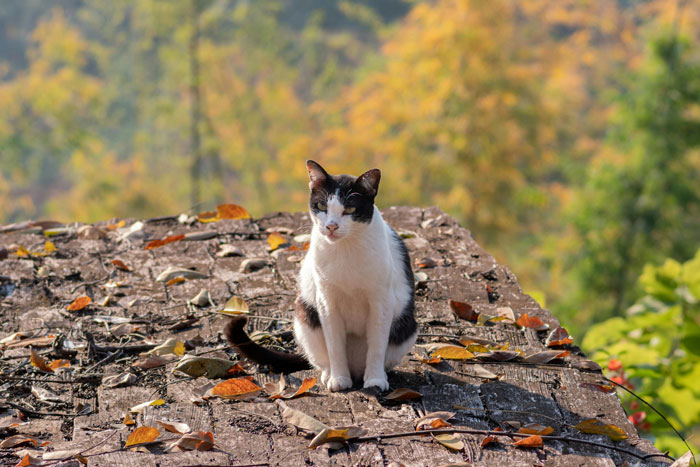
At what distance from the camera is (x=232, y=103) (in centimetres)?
1880

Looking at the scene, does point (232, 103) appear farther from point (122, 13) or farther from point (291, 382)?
point (291, 382)

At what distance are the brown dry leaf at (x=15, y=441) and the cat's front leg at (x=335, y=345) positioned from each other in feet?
3.05

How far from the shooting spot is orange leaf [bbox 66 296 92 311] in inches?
126

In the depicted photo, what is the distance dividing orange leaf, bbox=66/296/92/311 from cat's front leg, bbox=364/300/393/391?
1422 mm

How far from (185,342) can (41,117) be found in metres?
16.0

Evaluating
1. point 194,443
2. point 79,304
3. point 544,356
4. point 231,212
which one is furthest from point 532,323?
point 231,212

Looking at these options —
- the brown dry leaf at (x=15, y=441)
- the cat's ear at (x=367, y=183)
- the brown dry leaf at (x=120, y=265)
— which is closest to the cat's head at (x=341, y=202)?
the cat's ear at (x=367, y=183)

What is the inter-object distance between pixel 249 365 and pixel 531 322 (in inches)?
44.4

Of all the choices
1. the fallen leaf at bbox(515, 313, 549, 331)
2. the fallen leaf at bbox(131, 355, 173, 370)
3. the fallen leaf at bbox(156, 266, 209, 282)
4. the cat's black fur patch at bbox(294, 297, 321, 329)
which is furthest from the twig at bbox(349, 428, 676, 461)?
the fallen leaf at bbox(156, 266, 209, 282)

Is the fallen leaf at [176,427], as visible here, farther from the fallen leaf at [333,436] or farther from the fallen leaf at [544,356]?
the fallen leaf at [544,356]

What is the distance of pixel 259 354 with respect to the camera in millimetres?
2598

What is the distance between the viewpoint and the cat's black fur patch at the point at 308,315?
256cm

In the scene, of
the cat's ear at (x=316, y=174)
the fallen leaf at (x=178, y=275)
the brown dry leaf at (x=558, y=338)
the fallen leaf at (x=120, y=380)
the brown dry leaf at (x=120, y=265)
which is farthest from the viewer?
the brown dry leaf at (x=120, y=265)

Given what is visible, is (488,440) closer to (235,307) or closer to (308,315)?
(308,315)
